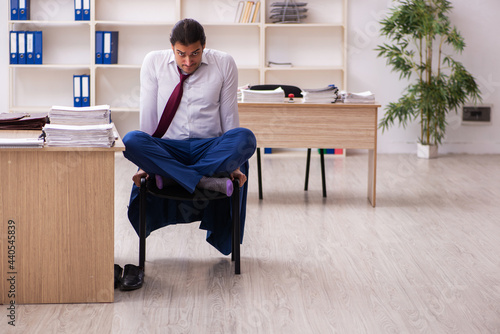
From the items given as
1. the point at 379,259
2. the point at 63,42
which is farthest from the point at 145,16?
the point at 379,259

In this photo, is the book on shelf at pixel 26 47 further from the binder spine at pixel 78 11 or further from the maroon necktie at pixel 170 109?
the maroon necktie at pixel 170 109

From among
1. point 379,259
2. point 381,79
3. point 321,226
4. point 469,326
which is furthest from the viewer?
point 381,79

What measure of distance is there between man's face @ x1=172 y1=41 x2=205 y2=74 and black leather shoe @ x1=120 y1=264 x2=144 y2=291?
2.84 feet

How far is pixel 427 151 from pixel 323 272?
371 cm

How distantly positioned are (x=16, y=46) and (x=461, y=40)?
4.05m

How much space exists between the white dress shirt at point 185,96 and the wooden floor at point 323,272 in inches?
23.8

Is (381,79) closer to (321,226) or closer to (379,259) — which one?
(321,226)

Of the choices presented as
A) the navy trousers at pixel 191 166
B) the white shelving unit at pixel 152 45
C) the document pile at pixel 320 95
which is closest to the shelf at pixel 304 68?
the white shelving unit at pixel 152 45

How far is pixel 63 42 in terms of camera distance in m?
6.43

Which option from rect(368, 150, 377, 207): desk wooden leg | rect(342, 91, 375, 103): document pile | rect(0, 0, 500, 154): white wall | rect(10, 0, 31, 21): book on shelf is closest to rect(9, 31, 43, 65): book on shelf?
rect(10, 0, 31, 21): book on shelf

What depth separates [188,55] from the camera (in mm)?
2838

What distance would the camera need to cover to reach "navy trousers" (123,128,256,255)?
265 centimetres

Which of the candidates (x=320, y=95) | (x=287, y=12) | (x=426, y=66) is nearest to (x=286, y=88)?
(x=320, y=95)

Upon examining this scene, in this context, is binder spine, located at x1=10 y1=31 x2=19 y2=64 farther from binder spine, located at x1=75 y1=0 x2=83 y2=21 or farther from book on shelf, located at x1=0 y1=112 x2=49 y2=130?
book on shelf, located at x1=0 y1=112 x2=49 y2=130
